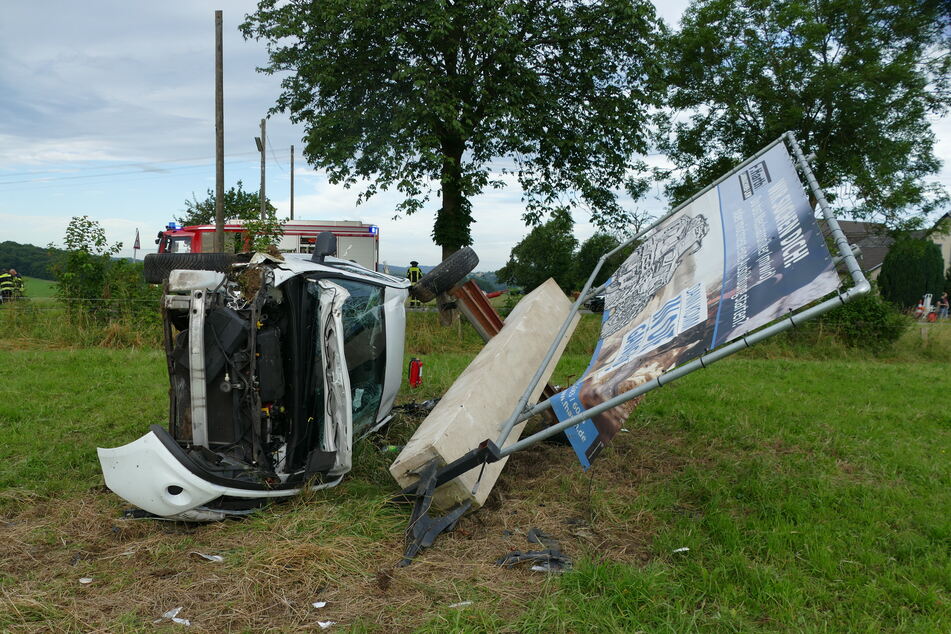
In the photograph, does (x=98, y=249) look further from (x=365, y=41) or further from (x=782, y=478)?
(x=782, y=478)

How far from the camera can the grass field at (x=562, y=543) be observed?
9.31 feet

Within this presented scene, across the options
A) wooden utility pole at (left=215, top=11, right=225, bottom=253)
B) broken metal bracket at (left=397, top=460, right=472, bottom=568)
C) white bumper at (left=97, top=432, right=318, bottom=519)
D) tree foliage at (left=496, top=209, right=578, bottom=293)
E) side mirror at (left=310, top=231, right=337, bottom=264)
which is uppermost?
wooden utility pole at (left=215, top=11, right=225, bottom=253)

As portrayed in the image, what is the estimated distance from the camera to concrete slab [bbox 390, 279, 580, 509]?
370 cm

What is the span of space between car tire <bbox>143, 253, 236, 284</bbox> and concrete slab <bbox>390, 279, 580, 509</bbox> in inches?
71.8

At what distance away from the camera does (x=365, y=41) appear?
49.8 ft

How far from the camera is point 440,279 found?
5.74 m

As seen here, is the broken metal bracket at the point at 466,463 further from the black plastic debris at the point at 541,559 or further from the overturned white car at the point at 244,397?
the overturned white car at the point at 244,397

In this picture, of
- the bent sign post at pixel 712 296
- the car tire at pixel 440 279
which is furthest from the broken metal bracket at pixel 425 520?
the car tire at pixel 440 279

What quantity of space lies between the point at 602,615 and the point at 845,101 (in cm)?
1851

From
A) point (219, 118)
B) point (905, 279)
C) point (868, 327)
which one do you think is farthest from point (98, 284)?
point (905, 279)

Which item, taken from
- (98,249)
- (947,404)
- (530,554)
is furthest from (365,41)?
(530,554)

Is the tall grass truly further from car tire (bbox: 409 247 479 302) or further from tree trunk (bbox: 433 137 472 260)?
tree trunk (bbox: 433 137 472 260)

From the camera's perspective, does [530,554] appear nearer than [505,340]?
Yes

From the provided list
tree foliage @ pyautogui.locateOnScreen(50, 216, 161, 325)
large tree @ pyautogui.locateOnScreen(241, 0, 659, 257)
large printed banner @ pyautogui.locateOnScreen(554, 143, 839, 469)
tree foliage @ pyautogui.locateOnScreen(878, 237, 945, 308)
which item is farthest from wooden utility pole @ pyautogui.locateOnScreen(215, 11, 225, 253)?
tree foliage @ pyautogui.locateOnScreen(878, 237, 945, 308)
